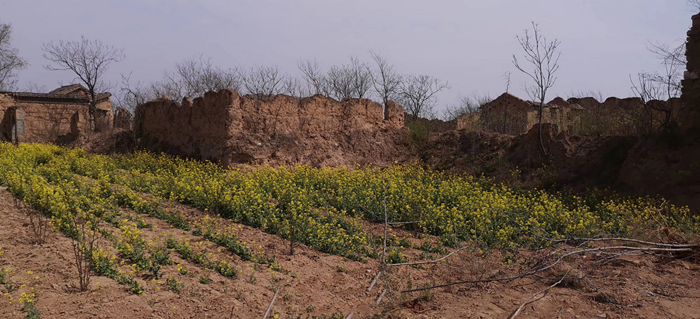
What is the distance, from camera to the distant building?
18391mm

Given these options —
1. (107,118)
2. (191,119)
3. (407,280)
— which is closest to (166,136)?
(191,119)

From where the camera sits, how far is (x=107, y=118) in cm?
2003

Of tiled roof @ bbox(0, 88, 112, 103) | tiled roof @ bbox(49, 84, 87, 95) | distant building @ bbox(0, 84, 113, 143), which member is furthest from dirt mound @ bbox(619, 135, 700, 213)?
tiled roof @ bbox(49, 84, 87, 95)

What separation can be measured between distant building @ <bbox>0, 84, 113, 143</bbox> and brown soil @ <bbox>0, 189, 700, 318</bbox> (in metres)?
15.2

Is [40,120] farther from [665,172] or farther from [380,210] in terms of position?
[665,172]

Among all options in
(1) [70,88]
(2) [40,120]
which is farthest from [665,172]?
(1) [70,88]

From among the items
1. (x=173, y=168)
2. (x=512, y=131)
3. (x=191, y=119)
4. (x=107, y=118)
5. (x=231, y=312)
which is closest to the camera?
(x=231, y=312)

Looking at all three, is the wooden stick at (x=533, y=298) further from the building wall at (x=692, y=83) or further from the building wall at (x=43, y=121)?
the building wall at (x=43, y=121)

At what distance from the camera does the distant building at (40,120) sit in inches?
724

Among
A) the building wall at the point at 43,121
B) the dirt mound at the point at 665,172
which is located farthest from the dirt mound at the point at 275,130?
the dirt mound at the point at 665,172

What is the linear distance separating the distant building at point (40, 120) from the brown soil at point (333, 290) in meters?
15.2

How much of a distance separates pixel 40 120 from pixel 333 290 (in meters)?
19.9

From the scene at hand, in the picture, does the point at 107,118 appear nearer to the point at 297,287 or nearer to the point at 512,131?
the point at 512,131

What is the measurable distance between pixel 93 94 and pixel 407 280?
831 inches
